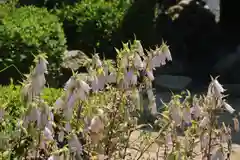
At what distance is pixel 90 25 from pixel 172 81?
1.66 metres

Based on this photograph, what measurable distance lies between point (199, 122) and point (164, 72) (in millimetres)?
7766

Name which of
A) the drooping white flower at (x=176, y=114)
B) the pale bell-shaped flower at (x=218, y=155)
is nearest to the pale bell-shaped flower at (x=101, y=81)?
the drooping white flower at (x=176, y=114)

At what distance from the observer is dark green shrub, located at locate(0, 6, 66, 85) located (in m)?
7.48

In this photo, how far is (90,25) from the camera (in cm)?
1047

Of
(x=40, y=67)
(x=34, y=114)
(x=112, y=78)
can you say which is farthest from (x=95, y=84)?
(x=34, y=114)

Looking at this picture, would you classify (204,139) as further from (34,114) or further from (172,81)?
(172,81)

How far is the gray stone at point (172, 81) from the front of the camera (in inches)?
383

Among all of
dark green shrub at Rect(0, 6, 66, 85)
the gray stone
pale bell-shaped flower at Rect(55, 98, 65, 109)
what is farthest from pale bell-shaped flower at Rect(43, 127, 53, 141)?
the gray stone

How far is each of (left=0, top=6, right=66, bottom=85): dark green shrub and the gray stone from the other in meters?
2.01

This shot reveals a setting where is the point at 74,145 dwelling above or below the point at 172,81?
below

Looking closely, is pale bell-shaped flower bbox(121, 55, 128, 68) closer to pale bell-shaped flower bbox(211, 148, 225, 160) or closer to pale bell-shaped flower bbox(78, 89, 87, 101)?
pale bell-shaped flower bbox(78, 89, 87, 101)

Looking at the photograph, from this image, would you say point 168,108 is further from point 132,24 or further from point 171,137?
point 132,24

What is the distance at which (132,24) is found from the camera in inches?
419

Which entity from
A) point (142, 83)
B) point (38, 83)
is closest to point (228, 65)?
point (142, 83)
